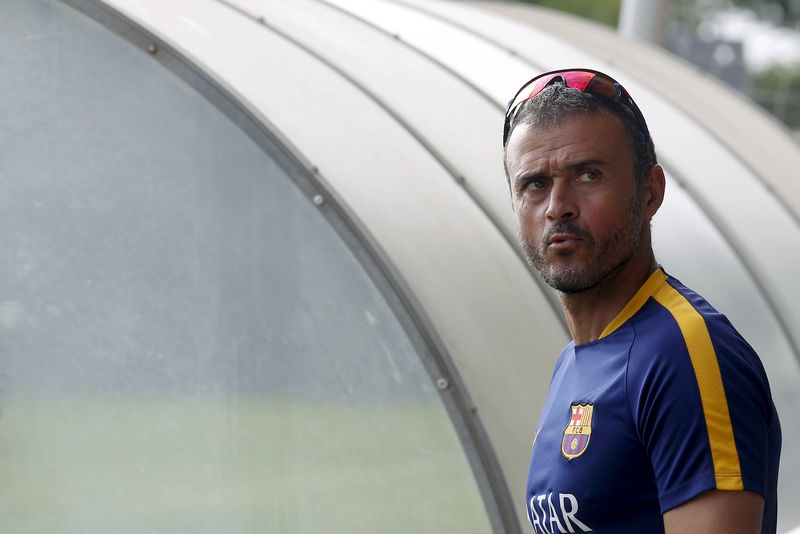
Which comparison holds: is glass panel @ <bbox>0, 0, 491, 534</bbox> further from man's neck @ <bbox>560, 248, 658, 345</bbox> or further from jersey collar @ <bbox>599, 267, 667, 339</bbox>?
jersey collar @ <bbox>599, 267, 667, 339</bbox>

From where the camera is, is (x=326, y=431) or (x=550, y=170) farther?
(x=326, y=431)

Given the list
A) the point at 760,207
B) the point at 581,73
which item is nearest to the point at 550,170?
the point at 581,73

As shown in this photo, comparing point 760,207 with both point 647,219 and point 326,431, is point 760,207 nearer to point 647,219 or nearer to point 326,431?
point 326,431

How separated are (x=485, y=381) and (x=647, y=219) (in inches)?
66.7

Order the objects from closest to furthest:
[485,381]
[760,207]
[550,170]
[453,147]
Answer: [550,170] < [485,381] < [453,147] < [760,207]

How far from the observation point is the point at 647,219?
2.39 m

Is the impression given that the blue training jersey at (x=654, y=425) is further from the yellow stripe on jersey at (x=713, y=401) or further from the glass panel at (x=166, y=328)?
the glass panel at (x=166, y=328)

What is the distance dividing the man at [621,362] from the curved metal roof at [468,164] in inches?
62.3

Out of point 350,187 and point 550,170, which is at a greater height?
point 350,187

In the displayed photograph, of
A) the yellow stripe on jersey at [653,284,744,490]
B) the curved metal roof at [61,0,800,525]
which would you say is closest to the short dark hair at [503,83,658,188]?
the yellow stripe on jersey at [653,284,744,490]

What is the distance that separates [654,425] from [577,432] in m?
0.19

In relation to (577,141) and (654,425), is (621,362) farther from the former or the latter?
(577,141)

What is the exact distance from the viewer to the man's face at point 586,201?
2303 millimetres

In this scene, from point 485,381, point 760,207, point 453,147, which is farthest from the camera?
point 760,207
